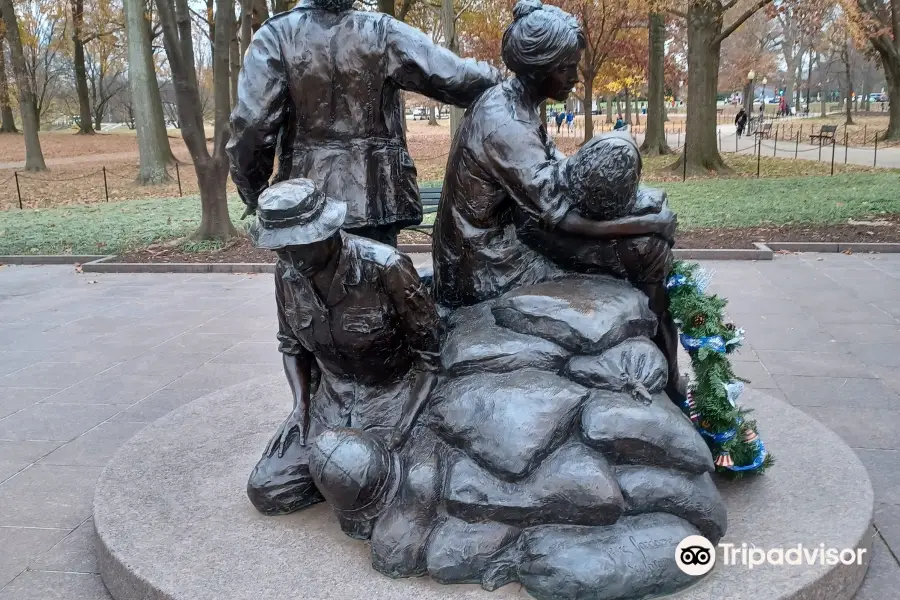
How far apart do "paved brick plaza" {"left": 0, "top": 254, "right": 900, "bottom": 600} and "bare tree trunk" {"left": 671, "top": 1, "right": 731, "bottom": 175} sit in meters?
8.17

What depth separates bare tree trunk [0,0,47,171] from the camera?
2081cm

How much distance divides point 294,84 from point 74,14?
2739 centimetres

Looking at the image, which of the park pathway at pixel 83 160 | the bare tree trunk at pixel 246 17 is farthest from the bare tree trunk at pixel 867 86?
the bare tree trunk at pixel 246 17

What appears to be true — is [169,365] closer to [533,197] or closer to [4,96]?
[533,197]

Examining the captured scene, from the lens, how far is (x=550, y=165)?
3123 millimetres

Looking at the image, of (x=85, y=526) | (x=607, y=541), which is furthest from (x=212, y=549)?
(x=607, y=541)

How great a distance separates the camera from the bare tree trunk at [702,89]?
653 inches

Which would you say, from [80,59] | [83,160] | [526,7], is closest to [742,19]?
[526,7]

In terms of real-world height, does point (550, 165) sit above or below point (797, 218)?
above

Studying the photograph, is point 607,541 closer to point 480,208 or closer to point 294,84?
point 480,208

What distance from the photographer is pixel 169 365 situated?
6152 millimetres

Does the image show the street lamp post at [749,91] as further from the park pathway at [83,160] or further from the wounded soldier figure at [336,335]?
the wounded soldier figure at [336,335]

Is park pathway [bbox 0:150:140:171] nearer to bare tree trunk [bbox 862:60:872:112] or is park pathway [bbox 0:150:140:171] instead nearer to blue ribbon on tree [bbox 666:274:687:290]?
blue ribbon on tree [bbox 666:274:687:290]

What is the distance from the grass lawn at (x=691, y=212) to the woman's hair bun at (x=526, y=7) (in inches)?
327
